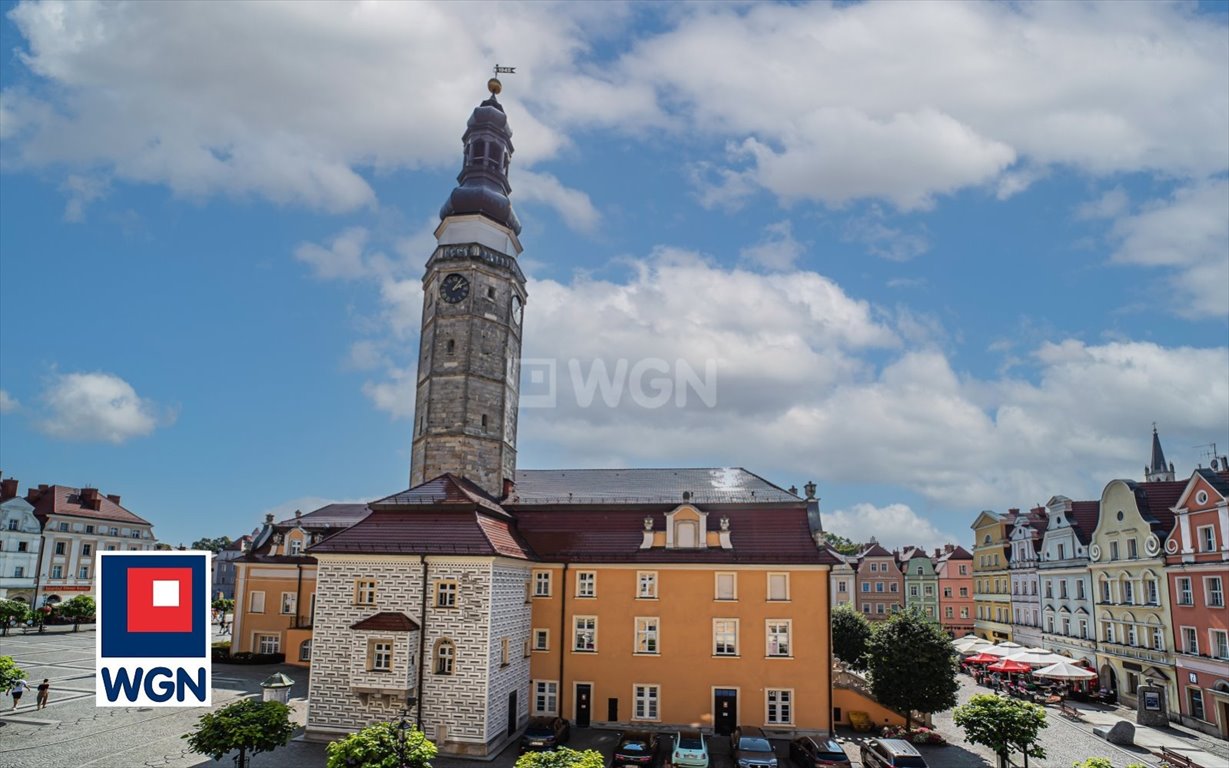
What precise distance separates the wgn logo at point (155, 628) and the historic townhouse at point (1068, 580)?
51.1 metres

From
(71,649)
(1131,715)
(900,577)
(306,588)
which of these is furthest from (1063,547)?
(71,649)

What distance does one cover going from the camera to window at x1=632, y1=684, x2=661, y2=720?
1294 inches

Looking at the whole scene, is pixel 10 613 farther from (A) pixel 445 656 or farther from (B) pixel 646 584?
(B) pixel 646 584

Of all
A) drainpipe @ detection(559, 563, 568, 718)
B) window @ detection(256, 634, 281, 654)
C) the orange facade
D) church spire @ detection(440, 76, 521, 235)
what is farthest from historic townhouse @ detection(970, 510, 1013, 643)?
window @ detection(256, 634, 281, 654)

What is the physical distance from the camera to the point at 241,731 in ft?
71.7

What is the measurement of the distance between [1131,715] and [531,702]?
32097mm

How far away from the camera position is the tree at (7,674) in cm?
2881

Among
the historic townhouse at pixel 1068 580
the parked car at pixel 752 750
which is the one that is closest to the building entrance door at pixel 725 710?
the parked car at pixel 752 750

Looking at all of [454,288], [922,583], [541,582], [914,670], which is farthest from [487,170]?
[922,583]

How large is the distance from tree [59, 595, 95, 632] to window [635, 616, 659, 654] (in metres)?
53.6

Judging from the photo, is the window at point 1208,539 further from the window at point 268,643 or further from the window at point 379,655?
the window at point 268,643

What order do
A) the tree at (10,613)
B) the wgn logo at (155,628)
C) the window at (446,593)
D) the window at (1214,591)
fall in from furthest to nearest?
the tree at (10,613) → the window at (1214,591) → the window at (446,593) → the wgn logo at (155,628)

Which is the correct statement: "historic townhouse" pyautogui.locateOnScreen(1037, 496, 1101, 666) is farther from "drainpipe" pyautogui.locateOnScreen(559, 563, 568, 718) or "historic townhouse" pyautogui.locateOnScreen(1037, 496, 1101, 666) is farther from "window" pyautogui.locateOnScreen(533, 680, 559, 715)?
"window" pyautogui.locateOnScreen(533, 680, 559, 715)

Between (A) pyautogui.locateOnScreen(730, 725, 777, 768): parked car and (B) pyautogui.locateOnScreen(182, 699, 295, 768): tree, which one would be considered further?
(A) pyautogui.locateOnScreen(730, 725, 777, 768): parked car
